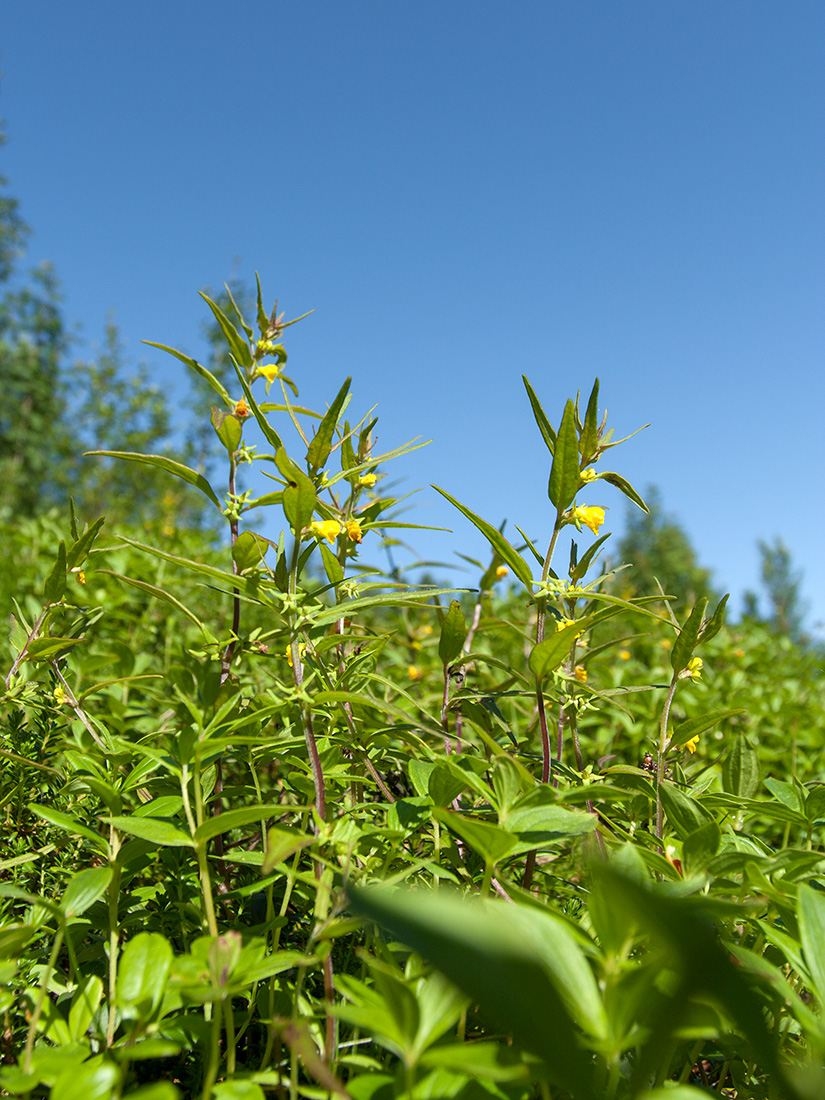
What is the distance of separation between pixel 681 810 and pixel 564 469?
0.42m

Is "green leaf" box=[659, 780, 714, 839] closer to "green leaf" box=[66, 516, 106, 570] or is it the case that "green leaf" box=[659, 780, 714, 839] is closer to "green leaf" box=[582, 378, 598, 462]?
"green leaf" box=[582, 378, 598, 462]

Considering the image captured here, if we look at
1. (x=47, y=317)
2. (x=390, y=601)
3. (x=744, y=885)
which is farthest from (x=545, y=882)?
(x=47, y=317)

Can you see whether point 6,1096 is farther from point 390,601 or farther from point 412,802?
point 390,601

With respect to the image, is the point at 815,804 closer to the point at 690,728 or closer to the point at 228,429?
the point at 690,728

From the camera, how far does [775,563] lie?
109ft

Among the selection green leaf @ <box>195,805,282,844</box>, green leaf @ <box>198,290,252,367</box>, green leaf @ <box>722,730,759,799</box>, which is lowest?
green leaf @ <box>195,805,282,844</box>

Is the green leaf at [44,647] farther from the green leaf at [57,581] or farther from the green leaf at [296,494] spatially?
the green leaf at [296,494]

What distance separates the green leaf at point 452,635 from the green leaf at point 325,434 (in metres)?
0.28

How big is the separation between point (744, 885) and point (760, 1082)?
0.29 meters

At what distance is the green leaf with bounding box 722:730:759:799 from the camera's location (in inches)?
38.0

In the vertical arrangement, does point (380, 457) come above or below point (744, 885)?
above

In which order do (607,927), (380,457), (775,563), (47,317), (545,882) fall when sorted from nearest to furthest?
(607,927) → (545,882) → (380,457) → (47,317) → (775,563)

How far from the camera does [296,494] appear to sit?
76 centimetres

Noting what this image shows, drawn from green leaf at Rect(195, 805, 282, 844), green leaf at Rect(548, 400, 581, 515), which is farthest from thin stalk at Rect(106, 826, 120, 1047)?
green leaf at Rect(548, 400, 581, 515)
